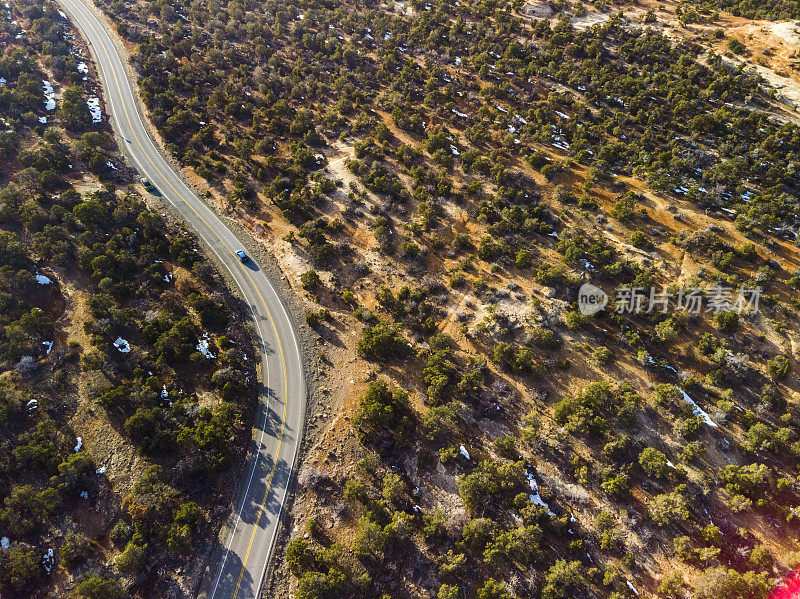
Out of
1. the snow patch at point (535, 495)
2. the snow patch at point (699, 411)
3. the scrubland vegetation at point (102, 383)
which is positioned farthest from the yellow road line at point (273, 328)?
the snow patch at point (699, 411)

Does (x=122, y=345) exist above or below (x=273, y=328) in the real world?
below

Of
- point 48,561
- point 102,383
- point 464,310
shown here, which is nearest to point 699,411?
point 464,310

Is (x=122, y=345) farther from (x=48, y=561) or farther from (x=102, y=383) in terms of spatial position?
(x=48, y=561)

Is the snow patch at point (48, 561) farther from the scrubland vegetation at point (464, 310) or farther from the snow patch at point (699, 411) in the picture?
the snow patch at point (699, 411)

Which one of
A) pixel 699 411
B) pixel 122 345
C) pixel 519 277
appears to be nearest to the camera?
pixel 699 411

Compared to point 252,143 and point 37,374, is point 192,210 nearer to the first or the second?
point 252,143

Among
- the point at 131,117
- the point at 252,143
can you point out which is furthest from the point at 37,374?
the point at 131,117

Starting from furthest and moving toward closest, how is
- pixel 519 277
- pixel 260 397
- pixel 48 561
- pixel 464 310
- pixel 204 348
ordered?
pixel 519 277 < pixel 464 310 < pixel 204 348 < pixel 260 397 < pixel 48 561

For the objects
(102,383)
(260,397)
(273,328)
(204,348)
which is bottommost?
(260,397)

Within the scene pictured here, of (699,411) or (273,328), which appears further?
(273,328)
